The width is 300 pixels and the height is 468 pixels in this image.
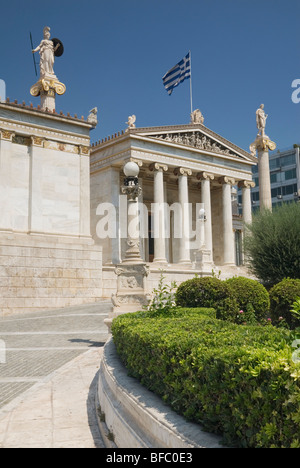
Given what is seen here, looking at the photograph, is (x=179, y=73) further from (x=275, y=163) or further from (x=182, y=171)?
(x=275, y=163)

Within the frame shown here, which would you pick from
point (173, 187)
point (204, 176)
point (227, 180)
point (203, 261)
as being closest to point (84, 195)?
point (203, 261)

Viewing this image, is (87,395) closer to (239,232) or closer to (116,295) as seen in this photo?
(116,295)

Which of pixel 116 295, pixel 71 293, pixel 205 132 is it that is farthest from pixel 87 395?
pixel 205 132

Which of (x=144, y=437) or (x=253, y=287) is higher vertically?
(x=253, y=287)

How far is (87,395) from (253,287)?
738cm

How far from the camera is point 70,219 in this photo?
25.4 meters

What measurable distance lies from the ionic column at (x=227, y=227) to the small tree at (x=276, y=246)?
15.8 meters

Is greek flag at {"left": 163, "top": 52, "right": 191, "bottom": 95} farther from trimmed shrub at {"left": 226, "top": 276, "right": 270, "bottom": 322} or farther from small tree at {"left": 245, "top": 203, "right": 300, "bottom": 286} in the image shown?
trimmed shrub at {"left": 226, "top": 276, "right": 270, "bottom": 322}

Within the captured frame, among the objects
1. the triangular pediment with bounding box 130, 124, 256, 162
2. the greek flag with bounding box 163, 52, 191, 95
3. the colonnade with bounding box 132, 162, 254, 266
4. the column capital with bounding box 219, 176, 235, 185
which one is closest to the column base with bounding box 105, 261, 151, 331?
the colonnade with bounding box 132, 162, 254, 266

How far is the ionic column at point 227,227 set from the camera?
39406 millimetres

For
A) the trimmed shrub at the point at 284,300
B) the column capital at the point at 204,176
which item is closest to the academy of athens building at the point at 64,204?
the column capital at the point at 204,176

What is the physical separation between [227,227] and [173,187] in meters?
6.25

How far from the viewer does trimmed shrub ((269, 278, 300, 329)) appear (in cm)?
1295

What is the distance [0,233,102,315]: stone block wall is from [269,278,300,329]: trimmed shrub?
12022 mm
